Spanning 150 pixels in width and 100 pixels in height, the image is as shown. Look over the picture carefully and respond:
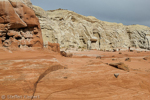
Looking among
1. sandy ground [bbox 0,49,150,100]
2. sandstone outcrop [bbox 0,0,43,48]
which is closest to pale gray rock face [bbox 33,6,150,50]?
sandstone outcrop [bbox 0,0,43,48]

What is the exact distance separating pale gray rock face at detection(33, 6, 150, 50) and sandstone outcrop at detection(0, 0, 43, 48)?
34.6 ft

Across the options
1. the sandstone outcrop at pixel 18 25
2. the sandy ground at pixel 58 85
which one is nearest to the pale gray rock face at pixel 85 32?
the sandstone outcrop at pixel 18 25

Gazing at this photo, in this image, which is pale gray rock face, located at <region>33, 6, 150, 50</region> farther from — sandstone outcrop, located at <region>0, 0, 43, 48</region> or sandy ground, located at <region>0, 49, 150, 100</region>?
sandy ground, located at <region>0, 49, 150, 100</region>

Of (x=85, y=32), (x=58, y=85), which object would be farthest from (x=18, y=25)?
(x=85, y=32)

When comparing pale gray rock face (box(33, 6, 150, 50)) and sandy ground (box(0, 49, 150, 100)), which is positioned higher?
pale gray rock face (box(33, 6, 150, 50))

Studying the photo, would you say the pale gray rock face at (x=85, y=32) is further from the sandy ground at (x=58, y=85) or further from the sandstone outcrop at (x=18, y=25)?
the sandy ground at (x=58, y=85)

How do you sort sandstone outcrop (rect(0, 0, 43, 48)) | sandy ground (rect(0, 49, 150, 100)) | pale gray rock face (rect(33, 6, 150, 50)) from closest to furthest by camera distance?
sandy ground (rect(0, 49, 150, 100)) → sandstone outcrop (rect(0, 0, 43, 48)) → pale gray rock face (rect(33, 6, 150, 50))

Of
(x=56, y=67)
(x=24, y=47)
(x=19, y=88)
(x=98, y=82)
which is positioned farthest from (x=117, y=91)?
(x=24, y=47)

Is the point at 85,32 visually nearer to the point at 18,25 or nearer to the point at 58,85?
the point at 18,25

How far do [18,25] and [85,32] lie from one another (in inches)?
862

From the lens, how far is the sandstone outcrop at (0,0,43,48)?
6191 mm

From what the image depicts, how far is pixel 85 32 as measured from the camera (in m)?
27.2

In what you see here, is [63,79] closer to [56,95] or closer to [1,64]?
[56,95]

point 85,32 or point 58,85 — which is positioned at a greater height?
point 85,32
